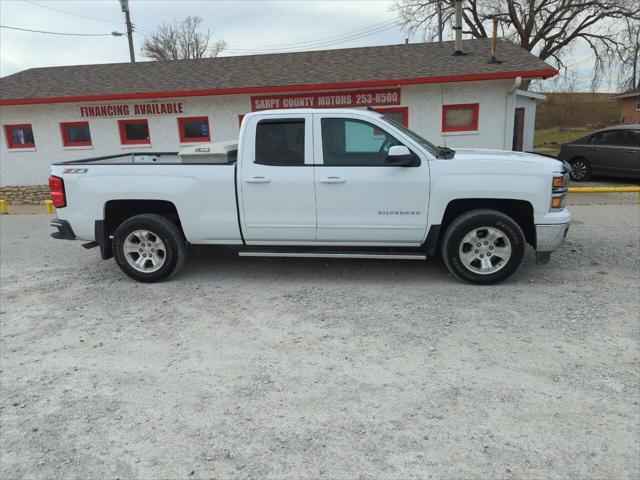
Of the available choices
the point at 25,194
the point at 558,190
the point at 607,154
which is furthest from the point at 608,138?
the point at 25,194

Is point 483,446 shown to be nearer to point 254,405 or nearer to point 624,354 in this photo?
point 254,405

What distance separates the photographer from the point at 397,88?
1224 centimetres

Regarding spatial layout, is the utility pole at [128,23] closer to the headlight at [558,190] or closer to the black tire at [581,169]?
the black tire at [581,169]

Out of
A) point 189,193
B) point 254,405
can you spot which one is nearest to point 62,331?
point 189,193

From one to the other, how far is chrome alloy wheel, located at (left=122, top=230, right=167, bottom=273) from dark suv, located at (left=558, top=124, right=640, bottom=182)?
10236mm

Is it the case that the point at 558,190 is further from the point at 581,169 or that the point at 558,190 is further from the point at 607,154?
the point at 581,169

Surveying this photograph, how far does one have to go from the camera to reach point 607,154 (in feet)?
40.5

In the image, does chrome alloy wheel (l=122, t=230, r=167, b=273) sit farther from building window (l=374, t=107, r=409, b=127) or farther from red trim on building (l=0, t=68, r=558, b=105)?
building window (l=374, t=107, r=409, b=127)

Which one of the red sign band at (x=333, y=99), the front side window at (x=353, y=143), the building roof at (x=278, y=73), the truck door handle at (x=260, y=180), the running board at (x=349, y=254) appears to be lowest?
the running board at (x=349, y=254)

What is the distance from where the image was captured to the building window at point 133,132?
1352 cm

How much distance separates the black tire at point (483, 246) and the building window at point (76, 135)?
469 inches

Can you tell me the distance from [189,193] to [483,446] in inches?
159

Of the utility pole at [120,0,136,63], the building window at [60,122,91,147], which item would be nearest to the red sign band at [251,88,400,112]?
the building window at [60,122,91,147]

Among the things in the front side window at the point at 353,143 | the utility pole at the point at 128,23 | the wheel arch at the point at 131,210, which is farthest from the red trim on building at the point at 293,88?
the utility pole at the point at 128,23
